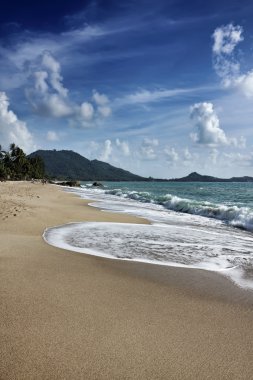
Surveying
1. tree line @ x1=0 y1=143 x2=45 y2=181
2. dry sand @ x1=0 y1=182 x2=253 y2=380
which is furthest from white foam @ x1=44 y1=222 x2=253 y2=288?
tree line @ x1=0 y1=143 x2=45 y2=181

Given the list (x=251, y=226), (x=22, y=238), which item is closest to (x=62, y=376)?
(x=22, y=238)

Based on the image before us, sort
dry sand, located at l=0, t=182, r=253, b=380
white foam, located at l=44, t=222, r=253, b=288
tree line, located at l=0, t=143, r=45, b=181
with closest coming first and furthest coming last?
dry sand, located at l=0, t=182, r=253, b=380 → white foam, located at l=44, t=222, r=253, b=288 → tree line, located at l=0, t=143, r=45, b=181

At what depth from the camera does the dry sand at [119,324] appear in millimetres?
3326

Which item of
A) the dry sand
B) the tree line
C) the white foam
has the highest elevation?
the tree line

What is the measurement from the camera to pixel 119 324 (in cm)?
423

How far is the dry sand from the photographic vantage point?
3.33 meters

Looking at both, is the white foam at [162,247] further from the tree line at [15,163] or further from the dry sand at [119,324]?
the tree line at [15,163]

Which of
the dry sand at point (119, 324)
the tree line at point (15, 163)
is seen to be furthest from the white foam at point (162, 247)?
the tree line at point (15, 163)

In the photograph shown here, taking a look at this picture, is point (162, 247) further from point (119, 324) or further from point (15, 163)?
point (15, 163)

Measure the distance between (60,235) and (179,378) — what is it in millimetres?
8562

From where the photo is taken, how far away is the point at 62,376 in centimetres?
314

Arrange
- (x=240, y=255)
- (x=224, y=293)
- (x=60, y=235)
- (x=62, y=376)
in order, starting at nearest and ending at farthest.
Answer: (x=62, y=376), (x=224, y=293), (x=240, y=255), (x=60, y=235)

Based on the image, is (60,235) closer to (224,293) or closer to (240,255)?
(240,255)

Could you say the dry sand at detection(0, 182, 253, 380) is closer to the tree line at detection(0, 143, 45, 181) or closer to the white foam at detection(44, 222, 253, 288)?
the white foam at detection(44, 222, 253, 288)
